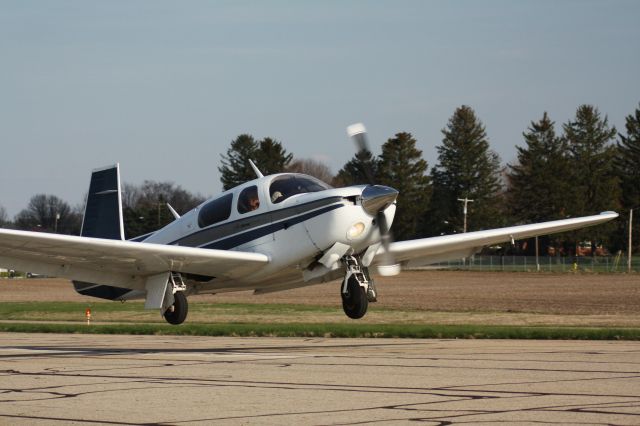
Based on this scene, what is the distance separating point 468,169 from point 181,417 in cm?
11759

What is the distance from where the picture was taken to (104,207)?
24766 millimetres

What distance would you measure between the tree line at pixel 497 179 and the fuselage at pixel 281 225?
91341 mm

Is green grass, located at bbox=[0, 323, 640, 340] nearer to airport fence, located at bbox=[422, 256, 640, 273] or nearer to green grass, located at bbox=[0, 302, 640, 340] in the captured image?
green grass, located at bbox=[0, 302, 640, 340]

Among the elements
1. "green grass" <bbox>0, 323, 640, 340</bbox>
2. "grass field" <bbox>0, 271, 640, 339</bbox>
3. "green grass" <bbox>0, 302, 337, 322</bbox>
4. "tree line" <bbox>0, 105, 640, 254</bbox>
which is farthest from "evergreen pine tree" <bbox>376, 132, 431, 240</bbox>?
"green grass" <bbox>0, 323, 640, 340</bbox>

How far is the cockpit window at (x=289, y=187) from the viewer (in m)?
19.7

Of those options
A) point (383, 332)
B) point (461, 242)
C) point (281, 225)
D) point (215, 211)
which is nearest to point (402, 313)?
point (383, 332)

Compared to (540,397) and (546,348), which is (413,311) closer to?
(546,348)

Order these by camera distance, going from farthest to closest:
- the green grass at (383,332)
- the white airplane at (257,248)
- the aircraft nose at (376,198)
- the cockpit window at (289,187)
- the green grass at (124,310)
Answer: the green grass at (124,310)
the green grass at (383,332)
the cockpit window at (289,187)
the white airplane at (257,248)
the aircraft nose at (376,198)

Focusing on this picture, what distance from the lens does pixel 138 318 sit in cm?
4109

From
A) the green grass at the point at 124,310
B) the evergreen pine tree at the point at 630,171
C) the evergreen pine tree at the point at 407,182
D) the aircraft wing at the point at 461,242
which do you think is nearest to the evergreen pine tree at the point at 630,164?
the evergreen pine tree at the point at 630,171

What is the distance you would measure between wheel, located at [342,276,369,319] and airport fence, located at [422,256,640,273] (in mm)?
80082

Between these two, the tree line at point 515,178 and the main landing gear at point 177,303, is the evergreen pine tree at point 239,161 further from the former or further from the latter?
the main landing gear at point 177,303

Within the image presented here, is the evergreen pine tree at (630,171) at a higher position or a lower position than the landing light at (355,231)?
higher

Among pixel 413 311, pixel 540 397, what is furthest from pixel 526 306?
pixel 540 397
